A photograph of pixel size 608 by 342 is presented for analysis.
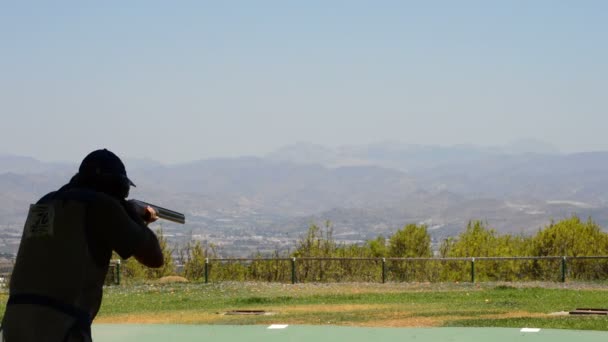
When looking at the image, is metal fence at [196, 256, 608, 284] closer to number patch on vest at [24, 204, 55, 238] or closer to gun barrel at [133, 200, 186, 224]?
gun barrel at [133, 200, 186, 224]

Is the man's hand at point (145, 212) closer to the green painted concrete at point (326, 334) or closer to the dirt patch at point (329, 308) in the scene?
the green painted concrete at point (326, 334)

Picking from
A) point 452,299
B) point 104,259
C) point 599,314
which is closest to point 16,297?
point 104,259

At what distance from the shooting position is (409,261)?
35.6 meters

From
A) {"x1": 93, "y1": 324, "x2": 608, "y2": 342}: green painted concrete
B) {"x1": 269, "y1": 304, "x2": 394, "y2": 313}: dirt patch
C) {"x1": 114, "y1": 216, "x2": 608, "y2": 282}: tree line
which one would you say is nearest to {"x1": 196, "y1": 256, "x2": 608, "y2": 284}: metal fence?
{"x1": 114, "y1": 216, "x2": 608, "y2": 282}: tree line

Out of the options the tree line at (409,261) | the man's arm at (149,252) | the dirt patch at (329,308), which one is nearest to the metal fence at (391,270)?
the tree line at (409,261)

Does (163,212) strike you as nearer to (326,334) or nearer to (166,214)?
(166,214)

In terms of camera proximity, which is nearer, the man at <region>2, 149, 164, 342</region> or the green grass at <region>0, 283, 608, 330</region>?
the man at <region>2, 149, 164, 342</region>

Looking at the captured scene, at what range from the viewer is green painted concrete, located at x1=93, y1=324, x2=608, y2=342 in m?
14.3

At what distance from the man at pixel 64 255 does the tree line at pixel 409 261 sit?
80.2 ft

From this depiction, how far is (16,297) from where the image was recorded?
6.43 metres

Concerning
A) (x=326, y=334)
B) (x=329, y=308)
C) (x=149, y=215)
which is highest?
(x=149, y=215)

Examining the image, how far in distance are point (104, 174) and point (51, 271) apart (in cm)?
59

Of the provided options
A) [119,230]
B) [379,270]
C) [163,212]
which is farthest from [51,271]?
[379,270]

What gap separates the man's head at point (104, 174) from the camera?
6.53 meters
